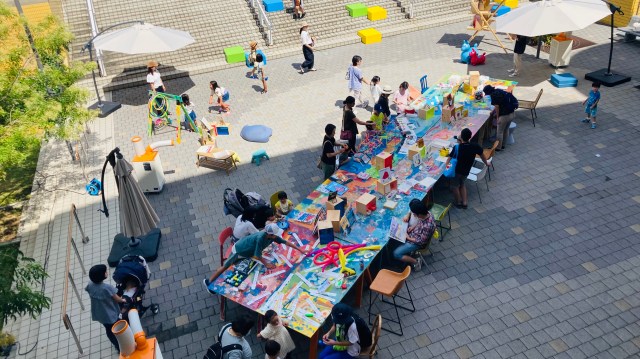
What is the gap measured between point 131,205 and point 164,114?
630 centimetres

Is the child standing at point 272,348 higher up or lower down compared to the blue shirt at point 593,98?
higher up

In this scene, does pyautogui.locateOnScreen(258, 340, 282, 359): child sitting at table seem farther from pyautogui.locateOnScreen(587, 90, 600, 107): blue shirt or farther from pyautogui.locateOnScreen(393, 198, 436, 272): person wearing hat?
pyautogui.locateOnScreen(587, 90, 600, 107): blue shirt

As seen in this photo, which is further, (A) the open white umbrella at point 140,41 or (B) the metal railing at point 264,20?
(B) the metal railing at point 264,20

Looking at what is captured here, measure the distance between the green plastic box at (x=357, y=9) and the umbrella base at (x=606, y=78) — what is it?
9.98 m

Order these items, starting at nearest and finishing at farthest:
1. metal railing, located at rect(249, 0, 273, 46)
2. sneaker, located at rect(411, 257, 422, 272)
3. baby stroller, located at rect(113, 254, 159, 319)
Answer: baby stroller, located at rect(113, 254, 159, 319) → sneaker, located at rect(411, 257, 422, 272) → metal railing, located at rect(249, 0, 273, 46)

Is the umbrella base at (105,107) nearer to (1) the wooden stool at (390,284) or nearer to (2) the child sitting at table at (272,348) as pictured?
(1) the wooden stool at (390,284)

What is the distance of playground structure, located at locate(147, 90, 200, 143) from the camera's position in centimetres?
1548

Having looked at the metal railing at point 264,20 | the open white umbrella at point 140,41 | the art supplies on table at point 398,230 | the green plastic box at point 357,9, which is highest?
the open white umbrella at point 140,41

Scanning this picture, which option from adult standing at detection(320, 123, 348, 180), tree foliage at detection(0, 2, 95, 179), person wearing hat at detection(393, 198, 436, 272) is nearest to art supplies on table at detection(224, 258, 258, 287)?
person wearing hat at detection(393, 198, 436, 272)

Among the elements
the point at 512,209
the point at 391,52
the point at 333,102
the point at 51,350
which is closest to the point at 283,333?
the point at 51,350

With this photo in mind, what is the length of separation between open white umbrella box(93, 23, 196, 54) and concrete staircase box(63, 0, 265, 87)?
329 cm

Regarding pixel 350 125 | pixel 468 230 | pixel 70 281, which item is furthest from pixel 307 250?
pixel 70 281

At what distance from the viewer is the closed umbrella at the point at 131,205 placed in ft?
33.0

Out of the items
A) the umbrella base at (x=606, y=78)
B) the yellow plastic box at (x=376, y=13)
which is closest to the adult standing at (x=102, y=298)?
the umbrella base at (x=606, y=78)
